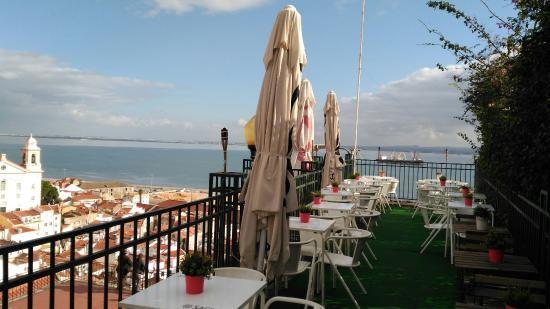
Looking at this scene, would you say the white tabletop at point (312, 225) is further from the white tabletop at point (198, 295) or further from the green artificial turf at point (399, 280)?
the white tabletop at point (198, 295)

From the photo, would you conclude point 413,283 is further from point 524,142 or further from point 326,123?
point 326,123

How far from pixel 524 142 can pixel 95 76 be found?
13071cm

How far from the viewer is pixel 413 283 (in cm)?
536

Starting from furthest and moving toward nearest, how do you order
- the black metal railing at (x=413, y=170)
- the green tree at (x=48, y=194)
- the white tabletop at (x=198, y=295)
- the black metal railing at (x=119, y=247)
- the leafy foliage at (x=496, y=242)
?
the green tree at (x=48, y=194), the black metal railing at (x=413, y=170), the leafy foliage at (x=496, y=242), the white tabletop at (x=198, y=295), the black metal railing at (x=119, y=247)

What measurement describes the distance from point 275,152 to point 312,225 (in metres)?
1.14

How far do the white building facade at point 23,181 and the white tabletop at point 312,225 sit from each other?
72.3 meters

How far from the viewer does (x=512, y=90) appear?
20.7 feet

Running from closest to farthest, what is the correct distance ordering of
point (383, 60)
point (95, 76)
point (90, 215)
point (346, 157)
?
1. point (346, 157)
2. point (383, 60)
3. point (90, 215)
4. point (95, 76)

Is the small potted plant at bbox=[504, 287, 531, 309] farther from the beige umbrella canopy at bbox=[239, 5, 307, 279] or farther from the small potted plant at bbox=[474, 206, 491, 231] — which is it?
the small potted plant at bbox=[474, 206, 491, 231]

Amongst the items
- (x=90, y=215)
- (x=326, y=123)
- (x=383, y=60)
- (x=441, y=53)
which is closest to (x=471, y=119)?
(x=441, y=53)

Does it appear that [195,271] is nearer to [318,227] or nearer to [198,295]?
[198,295]

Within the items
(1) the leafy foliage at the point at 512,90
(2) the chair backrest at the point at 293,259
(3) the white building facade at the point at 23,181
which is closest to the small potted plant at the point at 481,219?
(1) the leafy foliage at the point at 512,90

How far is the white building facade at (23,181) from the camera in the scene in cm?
7031

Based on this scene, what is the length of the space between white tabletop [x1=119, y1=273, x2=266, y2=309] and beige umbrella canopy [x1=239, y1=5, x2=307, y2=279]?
50.0 inches
